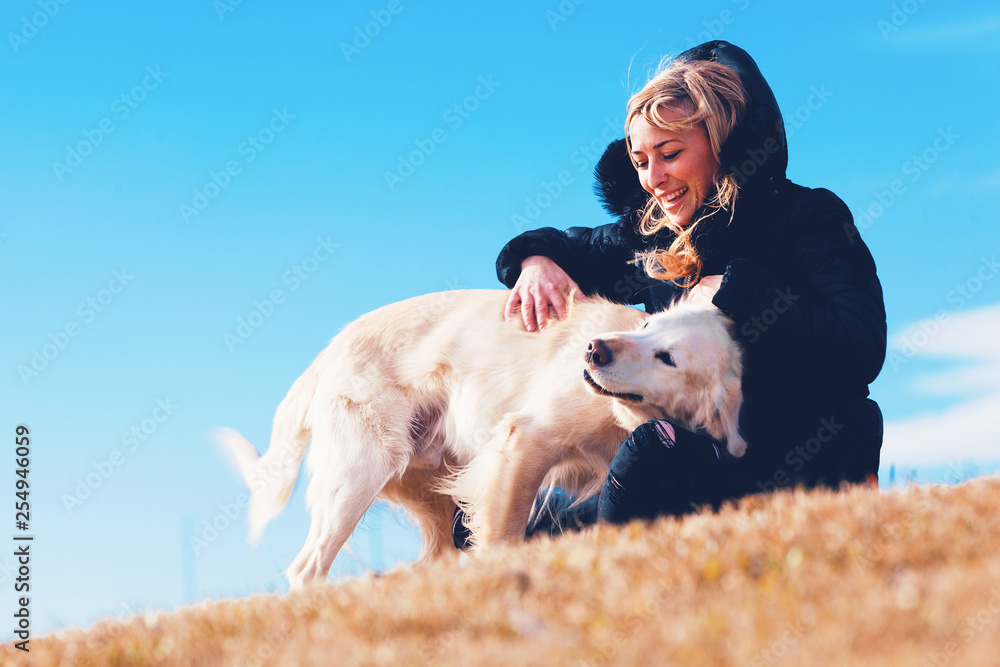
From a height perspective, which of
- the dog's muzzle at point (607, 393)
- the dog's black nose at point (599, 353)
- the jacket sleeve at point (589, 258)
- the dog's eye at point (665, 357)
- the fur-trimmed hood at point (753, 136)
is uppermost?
the fur-trimmed hood at point (753, 136)

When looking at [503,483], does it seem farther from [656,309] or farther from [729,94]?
[729,94]

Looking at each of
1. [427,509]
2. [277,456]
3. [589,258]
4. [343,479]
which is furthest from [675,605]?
[277,456]

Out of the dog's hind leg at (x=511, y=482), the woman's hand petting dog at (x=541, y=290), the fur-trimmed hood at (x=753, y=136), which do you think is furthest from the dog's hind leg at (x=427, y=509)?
the fur-trimmed hood at (x=753, y=136)

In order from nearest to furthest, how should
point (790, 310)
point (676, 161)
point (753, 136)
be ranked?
1. point (790, 310)
2. point (753, 136)
3. point (676, 161)

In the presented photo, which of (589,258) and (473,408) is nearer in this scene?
(473,408)

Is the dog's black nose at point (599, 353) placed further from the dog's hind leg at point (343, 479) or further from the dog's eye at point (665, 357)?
the dog's hind leg at point (343, 479)

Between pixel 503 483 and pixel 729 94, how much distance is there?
2152mm

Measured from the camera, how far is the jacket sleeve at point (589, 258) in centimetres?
453

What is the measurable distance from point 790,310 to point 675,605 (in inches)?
71.2

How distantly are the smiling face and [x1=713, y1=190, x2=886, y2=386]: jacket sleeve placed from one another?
19.5 inches

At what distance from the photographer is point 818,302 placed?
135 inches

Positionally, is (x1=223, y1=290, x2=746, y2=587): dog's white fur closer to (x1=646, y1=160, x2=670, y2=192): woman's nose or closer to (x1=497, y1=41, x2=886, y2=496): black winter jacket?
(x1=497, y1=41, x2=886, y2=496): black winter jacket

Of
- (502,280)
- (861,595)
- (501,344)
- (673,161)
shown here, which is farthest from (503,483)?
(861,595)

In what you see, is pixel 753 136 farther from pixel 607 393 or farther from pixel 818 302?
pixel 607 393
